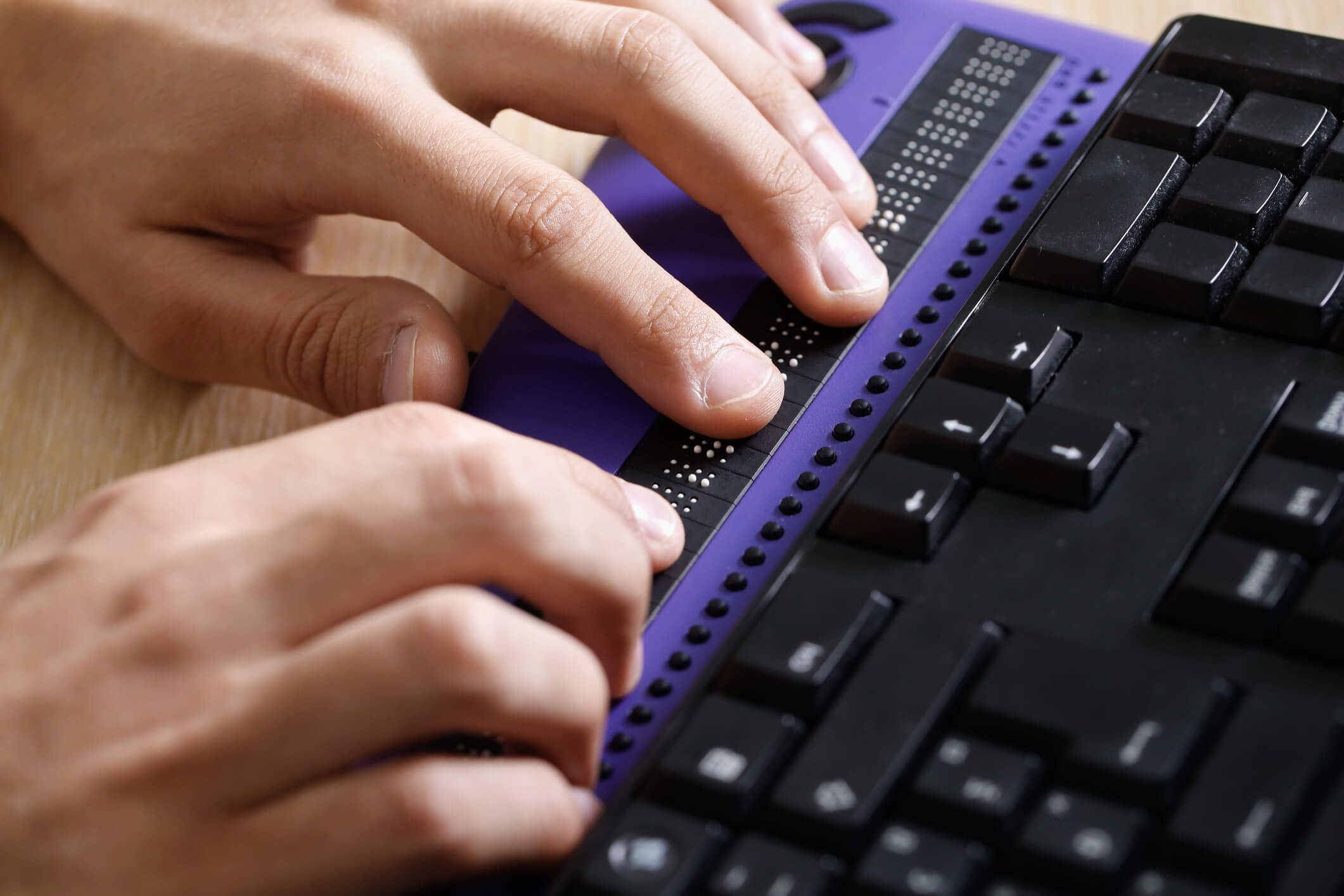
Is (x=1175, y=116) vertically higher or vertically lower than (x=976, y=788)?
higher

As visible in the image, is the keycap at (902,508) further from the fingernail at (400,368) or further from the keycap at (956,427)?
the fingernail at (400,368)

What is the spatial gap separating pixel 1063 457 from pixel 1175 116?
0.20m

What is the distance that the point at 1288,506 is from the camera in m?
0.40

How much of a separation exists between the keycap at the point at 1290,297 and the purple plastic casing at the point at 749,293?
123 mm

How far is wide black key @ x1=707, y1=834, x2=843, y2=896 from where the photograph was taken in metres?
0.35

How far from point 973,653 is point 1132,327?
0.17 m

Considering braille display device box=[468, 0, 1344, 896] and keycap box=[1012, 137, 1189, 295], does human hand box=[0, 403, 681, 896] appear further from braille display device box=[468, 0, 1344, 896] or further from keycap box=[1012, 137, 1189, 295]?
keycap box=[1012, 137, 1189, 295]

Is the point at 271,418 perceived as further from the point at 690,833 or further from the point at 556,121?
the point at 690,833

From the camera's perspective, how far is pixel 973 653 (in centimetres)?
40

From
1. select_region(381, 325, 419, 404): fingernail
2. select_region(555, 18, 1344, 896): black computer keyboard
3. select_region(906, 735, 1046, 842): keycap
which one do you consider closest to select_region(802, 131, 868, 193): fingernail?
select_region(555, 18, 1344, 896): black computer keyboard

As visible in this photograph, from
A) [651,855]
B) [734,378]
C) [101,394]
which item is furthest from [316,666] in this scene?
[101,394]

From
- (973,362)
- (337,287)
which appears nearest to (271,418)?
(337,287)

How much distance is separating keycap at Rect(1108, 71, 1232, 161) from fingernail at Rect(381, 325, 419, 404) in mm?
330

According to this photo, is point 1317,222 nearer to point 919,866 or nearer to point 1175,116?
point 1175,116
